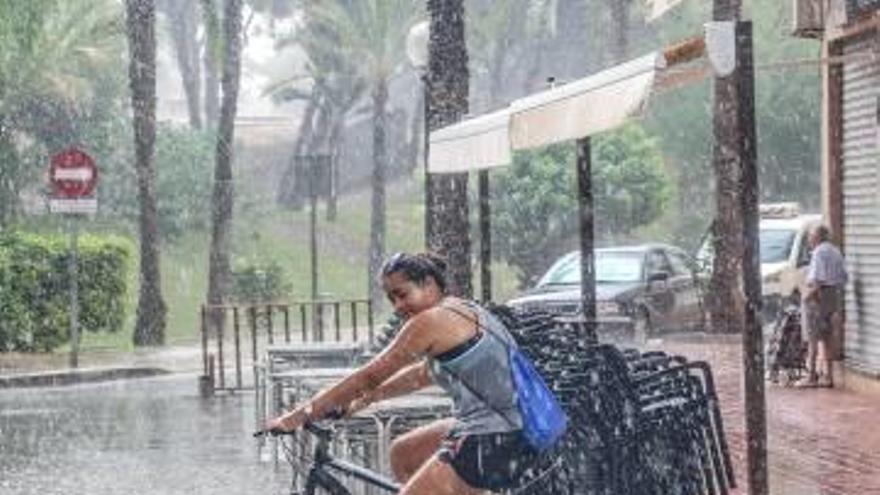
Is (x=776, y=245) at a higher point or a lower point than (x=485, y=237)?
lower

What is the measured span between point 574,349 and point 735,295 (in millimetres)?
19065

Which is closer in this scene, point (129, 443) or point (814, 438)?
point (814, 438)

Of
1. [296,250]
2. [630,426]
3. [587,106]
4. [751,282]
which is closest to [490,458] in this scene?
[630,426]

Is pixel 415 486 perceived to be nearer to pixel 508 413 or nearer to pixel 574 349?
pixel 508 413

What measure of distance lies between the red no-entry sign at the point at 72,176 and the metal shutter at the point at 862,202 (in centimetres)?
1236

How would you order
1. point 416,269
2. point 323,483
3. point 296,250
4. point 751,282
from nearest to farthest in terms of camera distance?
point 416,269, point 323,483, point 751,282, point 296,250

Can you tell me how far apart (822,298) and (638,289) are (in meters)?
8.75

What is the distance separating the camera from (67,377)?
24.5 m

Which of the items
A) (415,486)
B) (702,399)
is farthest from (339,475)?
(702,399)

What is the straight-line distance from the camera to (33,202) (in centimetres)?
5359

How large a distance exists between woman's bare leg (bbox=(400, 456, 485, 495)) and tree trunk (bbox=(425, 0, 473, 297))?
39.3 ft

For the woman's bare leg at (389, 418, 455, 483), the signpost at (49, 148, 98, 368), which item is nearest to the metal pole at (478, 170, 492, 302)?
the woman's bare leg at (389, 418, 455, 483)

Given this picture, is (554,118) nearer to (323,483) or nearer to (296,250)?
(323,483)

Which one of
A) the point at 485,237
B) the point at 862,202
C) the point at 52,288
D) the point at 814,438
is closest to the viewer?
the point at 814,438
